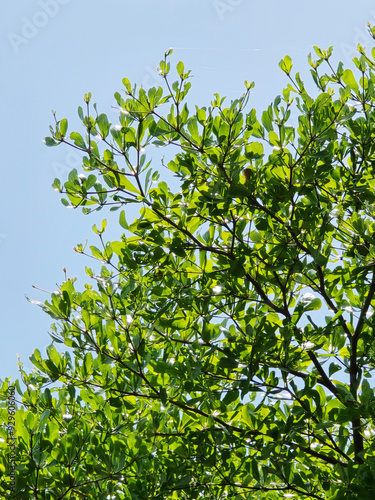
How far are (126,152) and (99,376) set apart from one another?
1.32 m

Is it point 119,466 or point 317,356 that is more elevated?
point 317,356

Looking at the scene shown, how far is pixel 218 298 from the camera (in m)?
3.38

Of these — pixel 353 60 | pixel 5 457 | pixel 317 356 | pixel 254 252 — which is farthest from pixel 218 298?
pixel 353 60

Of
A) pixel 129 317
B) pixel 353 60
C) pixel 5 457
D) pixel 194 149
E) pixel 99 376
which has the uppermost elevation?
pixel 353 60

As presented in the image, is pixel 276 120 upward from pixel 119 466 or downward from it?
upward

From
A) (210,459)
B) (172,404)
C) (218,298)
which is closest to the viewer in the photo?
(210,459)

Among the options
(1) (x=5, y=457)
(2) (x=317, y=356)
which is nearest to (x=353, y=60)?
(2) (x=317, y=356)

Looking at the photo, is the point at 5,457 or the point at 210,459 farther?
the point at 5,457

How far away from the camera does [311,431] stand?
306 centimetres

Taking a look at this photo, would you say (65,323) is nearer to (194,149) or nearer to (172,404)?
(172,404)

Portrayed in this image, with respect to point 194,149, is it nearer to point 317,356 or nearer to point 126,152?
point 126,152

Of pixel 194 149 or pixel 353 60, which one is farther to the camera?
pixel 353 60

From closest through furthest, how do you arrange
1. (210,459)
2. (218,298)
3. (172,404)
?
(210,459), (172,404), (218,298)

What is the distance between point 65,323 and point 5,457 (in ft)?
2.89
